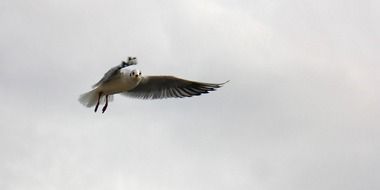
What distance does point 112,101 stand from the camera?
18.3 metres

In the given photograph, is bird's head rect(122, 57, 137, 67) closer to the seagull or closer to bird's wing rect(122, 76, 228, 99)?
the seagull

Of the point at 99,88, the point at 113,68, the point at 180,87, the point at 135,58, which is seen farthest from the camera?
the point at 180,87

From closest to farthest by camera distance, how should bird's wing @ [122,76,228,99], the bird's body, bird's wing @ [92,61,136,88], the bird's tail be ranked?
bird's wing @ [92,61,136,88] < the bird's body < the bird's tail < bird's wing @ [122,76,228,99]

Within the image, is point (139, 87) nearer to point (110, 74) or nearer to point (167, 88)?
point (167, 88)

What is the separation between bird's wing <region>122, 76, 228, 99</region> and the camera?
60.6ft

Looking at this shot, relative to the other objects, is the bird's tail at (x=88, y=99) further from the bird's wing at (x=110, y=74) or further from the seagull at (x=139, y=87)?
the bird's wing at (x=110, y=74)

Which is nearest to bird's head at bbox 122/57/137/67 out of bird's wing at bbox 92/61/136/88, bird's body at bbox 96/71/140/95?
bird's wing at bbox 92/61/136/88

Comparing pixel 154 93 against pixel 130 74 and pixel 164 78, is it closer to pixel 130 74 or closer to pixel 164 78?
pixel 164 78

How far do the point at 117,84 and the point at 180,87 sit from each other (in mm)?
1886

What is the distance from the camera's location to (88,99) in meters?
18.2

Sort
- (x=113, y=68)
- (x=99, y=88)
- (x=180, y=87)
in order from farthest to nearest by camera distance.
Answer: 1. (x=180, y=87)
2. (x=99, y=88)
3. (x=113, y=68)

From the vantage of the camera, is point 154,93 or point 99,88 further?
point 154,93

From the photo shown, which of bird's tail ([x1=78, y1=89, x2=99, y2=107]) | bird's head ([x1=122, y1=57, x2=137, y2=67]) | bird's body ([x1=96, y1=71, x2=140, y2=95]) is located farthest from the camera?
bird's tail ([x1=78, y1=89, x2=99, y2=107])

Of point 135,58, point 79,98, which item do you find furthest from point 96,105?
point 135,58
